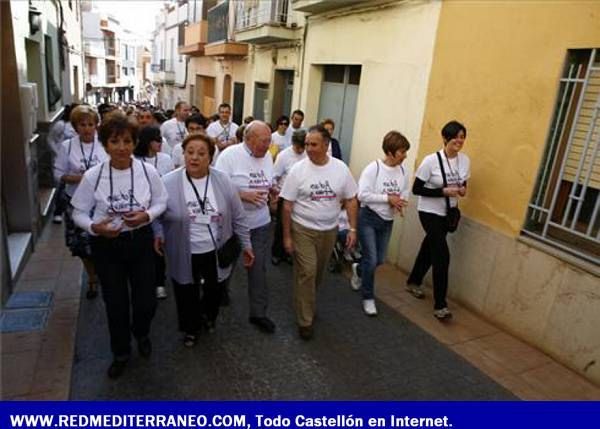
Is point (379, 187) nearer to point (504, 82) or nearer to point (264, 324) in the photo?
point (504, 82)

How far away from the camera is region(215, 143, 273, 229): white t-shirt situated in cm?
378

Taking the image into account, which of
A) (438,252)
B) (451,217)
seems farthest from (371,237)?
(451,217)

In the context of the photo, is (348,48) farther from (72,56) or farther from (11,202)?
(72,56)

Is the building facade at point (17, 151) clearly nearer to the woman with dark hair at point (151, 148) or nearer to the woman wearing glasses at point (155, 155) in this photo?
the woman wearing glasses at point (155, 155)

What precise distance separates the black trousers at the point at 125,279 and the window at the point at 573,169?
3.33 metres

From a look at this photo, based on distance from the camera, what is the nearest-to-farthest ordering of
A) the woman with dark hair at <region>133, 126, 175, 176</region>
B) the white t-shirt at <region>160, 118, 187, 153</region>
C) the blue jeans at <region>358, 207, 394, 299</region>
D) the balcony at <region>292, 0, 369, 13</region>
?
the woman with dark hair at <region>133, 126, 175, 176</region> → the blue jeans at <region>358, 207, 394, 299</region> → the white t-shirt at <region>160, 118, 187, 153</region> → the balcony at <region>292, 0, 369, 13</region>

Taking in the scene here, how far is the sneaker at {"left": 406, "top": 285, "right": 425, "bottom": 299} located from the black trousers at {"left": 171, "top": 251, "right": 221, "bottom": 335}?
2.32m

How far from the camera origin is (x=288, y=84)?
10.7 meters

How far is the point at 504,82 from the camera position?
169 inches

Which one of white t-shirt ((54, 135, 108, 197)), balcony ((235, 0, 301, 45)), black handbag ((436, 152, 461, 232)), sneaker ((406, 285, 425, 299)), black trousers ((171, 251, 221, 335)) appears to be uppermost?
balcony ((235, 0, 301, 45))

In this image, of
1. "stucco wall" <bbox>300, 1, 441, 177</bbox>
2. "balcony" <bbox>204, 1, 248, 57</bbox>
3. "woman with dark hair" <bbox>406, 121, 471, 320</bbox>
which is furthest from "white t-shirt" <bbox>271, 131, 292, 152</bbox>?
"balcony" <bbox>204, 1, 248, 57</bbox>

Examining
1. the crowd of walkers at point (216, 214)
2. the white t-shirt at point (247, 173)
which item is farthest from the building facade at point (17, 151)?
the white t-shirt at point (247, 173)

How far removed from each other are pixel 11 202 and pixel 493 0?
566cm

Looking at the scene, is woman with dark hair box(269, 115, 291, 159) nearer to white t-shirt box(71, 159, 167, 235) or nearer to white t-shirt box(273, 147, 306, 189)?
white t-shirt box(273, 147, 306, 189)
